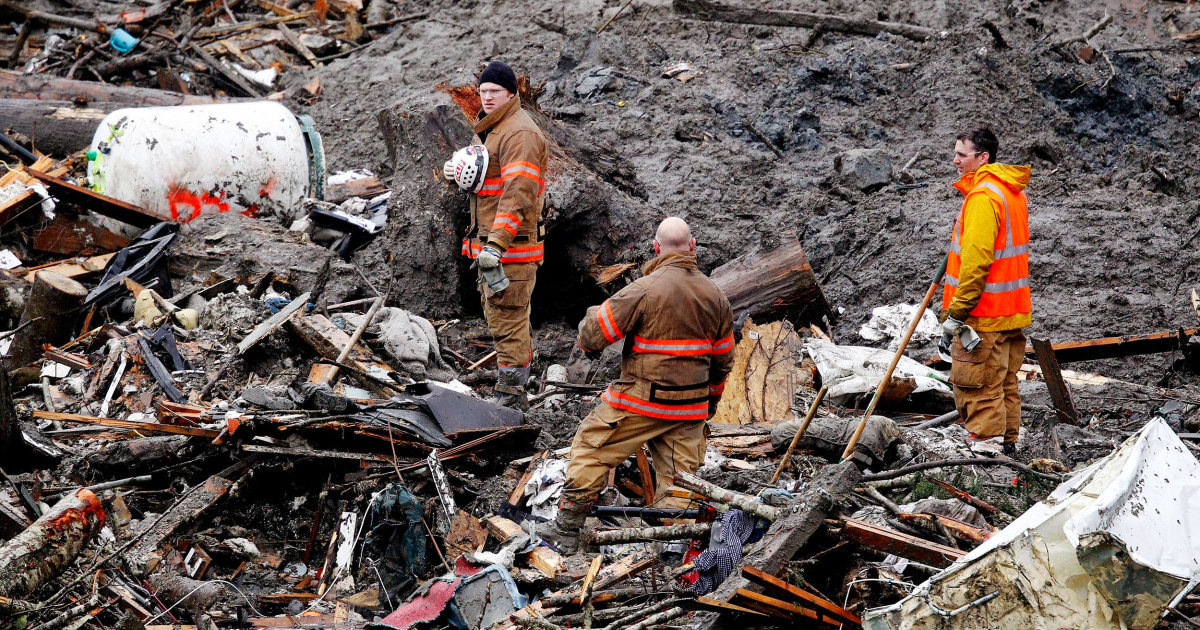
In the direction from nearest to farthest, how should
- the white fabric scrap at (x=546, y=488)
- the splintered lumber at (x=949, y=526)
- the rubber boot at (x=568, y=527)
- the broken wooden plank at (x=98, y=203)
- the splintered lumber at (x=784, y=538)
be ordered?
the splintered lumber at (x=784, y=538) < the splintered lumber at (x=949, y=526) < the rubber boot at (x=568, y=527) < the white fabric scrap at (x=546, y=488) < the broken wooden plank at (x=98, y=203)

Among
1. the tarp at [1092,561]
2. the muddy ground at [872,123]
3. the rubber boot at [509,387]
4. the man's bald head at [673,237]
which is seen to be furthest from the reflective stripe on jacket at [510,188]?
the tarp at [1092,561]

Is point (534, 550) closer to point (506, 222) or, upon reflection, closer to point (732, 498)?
point (732, 498)

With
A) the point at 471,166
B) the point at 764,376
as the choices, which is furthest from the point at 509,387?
the point at 764,376

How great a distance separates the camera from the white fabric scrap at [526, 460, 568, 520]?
17.4 ft

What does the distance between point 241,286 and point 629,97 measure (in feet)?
17.4

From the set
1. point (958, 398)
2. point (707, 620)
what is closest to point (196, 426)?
point (707, 620)

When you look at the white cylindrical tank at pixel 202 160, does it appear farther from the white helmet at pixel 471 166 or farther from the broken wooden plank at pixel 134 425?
the white helmet at pixel 471 166

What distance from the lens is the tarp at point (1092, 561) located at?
2631 mm

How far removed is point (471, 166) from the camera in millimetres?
6012

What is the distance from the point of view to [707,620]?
3.30 metres

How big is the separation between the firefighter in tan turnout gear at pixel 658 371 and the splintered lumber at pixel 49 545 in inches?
87.6

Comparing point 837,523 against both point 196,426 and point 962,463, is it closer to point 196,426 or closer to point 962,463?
point 962,463

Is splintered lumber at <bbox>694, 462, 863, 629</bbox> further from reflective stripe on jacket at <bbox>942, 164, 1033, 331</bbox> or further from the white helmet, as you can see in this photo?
the white helmet

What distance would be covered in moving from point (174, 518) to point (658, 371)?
9.18 feet
